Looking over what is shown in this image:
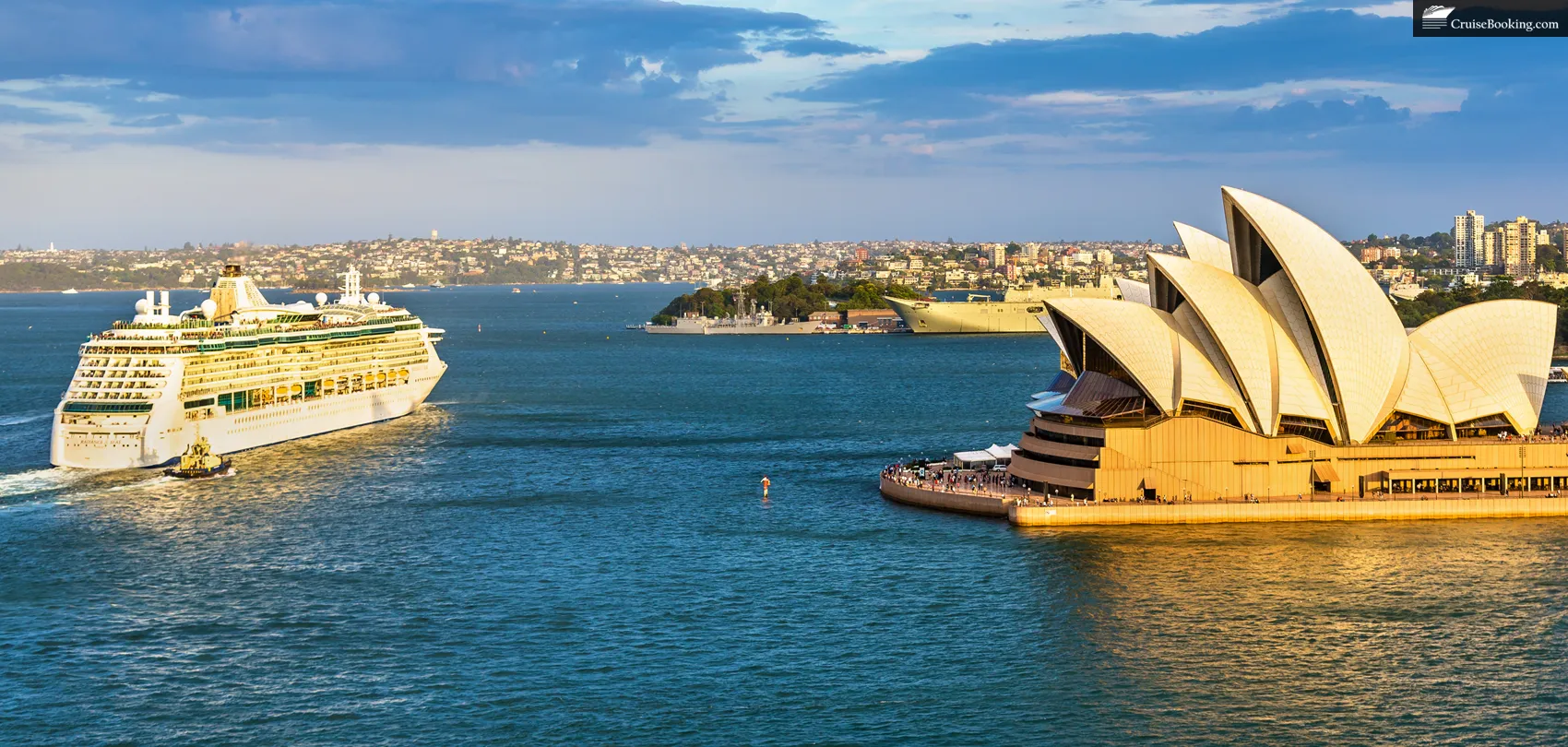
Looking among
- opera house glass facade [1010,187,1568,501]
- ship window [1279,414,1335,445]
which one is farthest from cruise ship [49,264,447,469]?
ship window [1279,414,1335,445]

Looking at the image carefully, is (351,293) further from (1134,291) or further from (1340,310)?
(1340,310)

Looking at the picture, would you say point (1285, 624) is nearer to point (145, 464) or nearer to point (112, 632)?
point (112, 632)

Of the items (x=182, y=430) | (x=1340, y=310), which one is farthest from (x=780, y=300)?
(x=1340, y=310)

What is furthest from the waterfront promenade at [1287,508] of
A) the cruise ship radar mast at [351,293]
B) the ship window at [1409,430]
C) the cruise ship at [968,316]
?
the cruise ship at [968,316]

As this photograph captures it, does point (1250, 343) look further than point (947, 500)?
No

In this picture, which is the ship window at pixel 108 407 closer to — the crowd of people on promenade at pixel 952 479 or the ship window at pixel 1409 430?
the crowd of people on promenade at pixel 952 479

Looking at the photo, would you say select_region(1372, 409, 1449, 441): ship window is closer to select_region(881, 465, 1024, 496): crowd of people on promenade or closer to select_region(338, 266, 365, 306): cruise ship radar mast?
select_region(881, 465, 1024, 496): crowd of people on promenade
